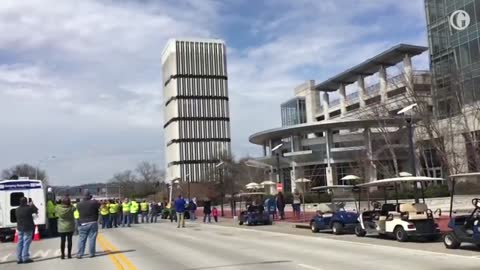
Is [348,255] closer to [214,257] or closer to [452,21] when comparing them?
[214,257]

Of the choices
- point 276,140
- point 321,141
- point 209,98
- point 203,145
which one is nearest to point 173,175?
point 203,145

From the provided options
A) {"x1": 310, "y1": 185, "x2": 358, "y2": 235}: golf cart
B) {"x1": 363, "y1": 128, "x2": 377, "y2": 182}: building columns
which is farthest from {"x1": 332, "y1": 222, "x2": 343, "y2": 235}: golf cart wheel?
{"x1": 363, "y1": 128, "x2": 377, "y2": 182}: building columns

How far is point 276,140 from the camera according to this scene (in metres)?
90.8

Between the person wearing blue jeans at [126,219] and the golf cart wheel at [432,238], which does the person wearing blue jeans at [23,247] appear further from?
the person wearing blue jeans at [126,219]

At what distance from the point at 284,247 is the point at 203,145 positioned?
475ft

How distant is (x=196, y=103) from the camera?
162 m

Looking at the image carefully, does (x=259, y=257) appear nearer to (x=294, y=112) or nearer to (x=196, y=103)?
(x=294, y=112)

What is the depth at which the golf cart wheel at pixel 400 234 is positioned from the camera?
1938 centimetres

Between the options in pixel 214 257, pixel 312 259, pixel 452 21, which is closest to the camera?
pixel 312 259

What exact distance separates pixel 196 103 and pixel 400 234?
144 metres

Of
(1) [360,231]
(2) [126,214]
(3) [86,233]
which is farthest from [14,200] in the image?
(1) [360,231]

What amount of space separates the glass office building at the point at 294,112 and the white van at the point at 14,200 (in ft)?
311

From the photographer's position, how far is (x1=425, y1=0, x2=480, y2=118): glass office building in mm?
45938

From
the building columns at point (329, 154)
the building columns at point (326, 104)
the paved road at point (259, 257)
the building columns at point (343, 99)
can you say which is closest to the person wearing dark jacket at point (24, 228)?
the paved road at point (259, 257)
